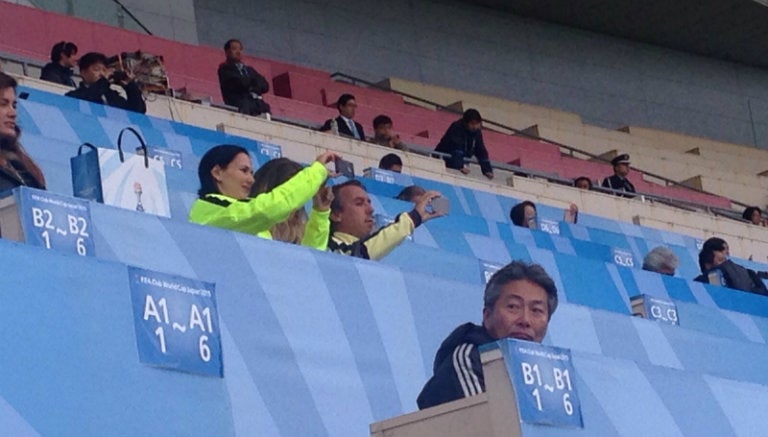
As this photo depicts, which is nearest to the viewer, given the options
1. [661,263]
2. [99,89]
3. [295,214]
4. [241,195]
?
[241,195]

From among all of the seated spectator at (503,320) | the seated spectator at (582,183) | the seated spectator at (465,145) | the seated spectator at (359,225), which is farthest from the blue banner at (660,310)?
the seated spectator at (582,183)

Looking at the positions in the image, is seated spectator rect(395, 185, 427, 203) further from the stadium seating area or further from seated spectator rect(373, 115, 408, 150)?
seated spectator rect(373, 115, 408, 150)

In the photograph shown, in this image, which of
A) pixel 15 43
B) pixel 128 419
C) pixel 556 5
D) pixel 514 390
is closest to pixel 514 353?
pixel 514 390

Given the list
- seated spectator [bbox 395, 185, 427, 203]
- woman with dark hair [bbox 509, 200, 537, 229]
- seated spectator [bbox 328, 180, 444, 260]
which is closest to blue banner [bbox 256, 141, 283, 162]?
woman with dark hair [bbox 509, 200, 537, 229]

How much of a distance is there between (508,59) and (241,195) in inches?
704

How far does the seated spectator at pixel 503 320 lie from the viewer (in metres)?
5.36

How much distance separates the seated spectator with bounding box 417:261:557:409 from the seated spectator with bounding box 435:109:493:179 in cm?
985

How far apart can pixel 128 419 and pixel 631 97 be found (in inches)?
841

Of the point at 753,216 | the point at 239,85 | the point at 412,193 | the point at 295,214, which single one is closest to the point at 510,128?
the point at 753,216

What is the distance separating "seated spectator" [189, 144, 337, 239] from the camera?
21.7ft

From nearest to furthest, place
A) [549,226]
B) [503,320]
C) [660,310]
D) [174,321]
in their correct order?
[174,321] → [503,320] → [660,310] → [549,226]

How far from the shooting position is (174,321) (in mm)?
5102

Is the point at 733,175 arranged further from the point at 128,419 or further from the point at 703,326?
the point at 128,419

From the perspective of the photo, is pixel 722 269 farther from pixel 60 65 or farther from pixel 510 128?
pixel 510 128
